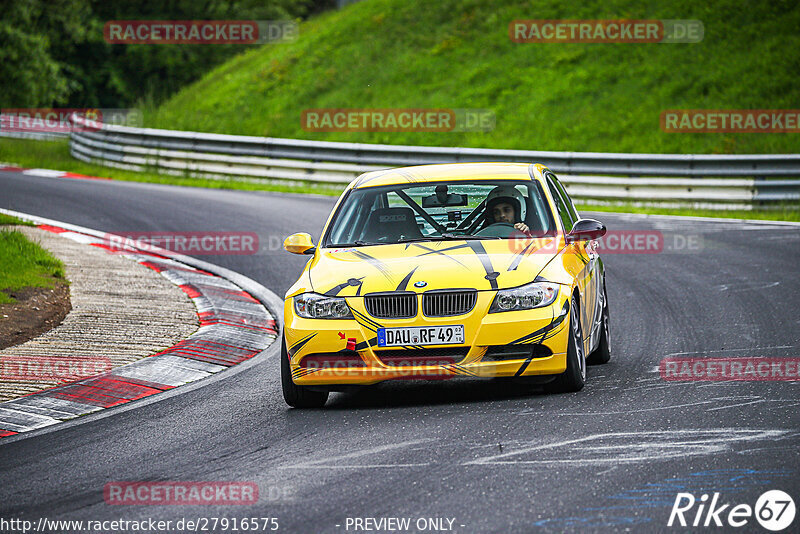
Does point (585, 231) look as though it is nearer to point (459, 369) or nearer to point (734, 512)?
point (459, 369)

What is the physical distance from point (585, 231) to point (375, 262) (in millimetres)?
1662

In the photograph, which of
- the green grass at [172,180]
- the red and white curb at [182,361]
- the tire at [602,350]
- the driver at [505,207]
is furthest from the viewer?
the green grass at [172,180]

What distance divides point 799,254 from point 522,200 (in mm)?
7481

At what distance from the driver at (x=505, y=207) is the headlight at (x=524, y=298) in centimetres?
119

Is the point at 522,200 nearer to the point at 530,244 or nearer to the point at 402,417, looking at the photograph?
the point at 530,244

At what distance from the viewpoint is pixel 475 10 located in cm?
3716

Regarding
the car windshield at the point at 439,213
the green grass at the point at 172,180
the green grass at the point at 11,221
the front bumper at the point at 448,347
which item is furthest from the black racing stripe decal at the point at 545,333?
the green grass at the point at 172,180

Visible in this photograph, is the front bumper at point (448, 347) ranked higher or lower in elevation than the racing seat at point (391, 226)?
lower

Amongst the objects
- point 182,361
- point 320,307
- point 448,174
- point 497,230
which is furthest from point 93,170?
point 320,307

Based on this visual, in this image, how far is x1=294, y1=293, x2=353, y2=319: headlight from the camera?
306 inches

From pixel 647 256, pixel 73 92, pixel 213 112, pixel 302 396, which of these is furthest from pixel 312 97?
pixel 302 396

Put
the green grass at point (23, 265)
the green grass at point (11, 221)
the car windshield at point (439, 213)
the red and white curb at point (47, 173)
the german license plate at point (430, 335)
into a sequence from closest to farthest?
the german license plate at point (430, 335)
the car windshield at point (439, 213)
the green grass at point (23, 265)
the green grass at point (11, 221)
the red and white curb at point (47, 173)

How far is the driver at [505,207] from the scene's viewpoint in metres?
8.92

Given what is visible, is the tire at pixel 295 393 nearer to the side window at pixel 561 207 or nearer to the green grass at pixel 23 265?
the side window at pixel 561 207
